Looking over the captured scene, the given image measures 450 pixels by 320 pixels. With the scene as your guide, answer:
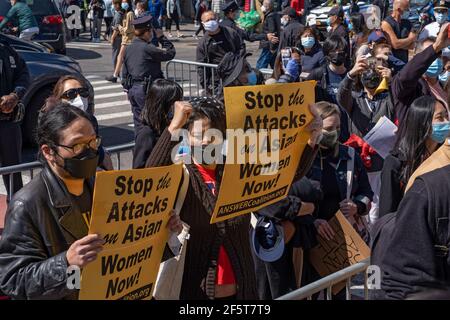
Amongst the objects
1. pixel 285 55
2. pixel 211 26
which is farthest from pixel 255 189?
pixel 211 26

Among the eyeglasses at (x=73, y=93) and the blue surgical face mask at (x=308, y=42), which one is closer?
the eyeglasses at (x=73, y=93)

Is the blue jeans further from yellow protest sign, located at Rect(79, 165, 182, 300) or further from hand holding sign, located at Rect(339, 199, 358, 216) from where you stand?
yellow protest sign, located at Rect(79, 165, 182, 300)

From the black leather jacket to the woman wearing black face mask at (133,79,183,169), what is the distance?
2.31 meters

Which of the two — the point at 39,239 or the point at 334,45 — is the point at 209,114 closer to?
the point at 39,239

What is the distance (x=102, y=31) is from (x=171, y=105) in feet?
74.2

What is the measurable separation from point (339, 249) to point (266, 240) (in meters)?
0.54

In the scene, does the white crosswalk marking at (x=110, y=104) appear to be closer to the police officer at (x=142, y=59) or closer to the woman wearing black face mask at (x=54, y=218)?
the police officer at (x=142, y=59)

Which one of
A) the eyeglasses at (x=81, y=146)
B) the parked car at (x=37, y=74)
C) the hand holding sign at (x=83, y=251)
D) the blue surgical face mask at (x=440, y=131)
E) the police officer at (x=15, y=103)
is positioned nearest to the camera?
the hand holding sign at (x=83, y=251)

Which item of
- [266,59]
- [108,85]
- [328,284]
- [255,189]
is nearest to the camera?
[328,284]

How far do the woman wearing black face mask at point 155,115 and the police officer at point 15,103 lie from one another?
1506 millimetres

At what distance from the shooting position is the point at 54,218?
358cm

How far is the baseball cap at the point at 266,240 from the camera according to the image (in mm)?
4934

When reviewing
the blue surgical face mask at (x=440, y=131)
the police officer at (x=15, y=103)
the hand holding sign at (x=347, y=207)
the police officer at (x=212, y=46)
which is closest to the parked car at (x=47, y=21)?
the police officer at (x=212, y=46)
